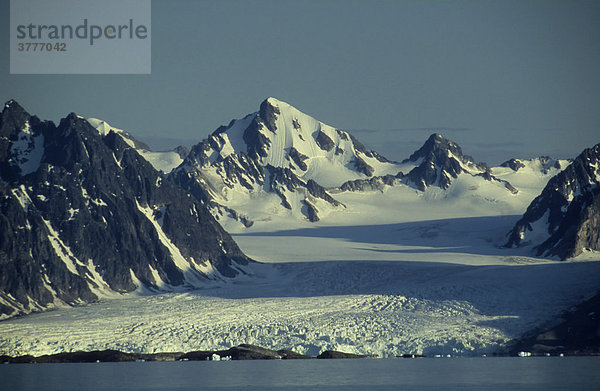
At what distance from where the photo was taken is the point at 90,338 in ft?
481

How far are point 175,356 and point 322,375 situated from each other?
3837cm

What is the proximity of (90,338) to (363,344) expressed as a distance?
39.2m

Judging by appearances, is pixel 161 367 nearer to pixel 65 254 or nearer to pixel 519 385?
pixel 519 385

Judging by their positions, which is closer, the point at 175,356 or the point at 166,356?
the point at 166,356

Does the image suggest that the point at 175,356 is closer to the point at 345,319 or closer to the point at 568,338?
the point at 345,319

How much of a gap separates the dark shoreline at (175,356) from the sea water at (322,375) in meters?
3.83

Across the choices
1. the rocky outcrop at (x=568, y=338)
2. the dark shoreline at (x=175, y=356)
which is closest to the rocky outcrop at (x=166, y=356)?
the dark shoreline at (x=175, y=356)

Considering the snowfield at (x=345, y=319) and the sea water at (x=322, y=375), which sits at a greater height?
the snowfield at (x=345, y=319)

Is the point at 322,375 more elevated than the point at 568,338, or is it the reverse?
the point at 568,338

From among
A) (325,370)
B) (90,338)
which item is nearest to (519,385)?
(325,370)

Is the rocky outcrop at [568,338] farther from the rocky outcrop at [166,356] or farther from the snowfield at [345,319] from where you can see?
the rocky outcrop at [166,356]

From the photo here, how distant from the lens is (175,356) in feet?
474

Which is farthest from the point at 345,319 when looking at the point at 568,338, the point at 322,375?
the point at 322,375

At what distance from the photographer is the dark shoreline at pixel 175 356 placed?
465 ft
